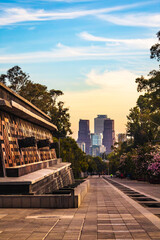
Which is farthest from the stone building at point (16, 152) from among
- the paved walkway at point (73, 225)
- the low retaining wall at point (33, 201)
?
the paved walkway at point (73, 225)

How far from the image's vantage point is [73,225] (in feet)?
45.3

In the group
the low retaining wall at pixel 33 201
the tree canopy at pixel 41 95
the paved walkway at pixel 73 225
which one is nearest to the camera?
the paved walkway at pixel 73 225

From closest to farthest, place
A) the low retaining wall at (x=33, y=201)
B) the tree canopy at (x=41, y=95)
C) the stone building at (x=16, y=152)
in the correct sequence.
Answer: the low retaining wall at (x=33, y=201) < the stone building at (x=16, y=152) < the tree canopy at (x=41, y=95)

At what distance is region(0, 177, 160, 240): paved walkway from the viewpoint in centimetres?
1174

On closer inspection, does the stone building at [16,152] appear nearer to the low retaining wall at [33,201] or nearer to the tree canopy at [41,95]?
the low retaining wall at [33,201]

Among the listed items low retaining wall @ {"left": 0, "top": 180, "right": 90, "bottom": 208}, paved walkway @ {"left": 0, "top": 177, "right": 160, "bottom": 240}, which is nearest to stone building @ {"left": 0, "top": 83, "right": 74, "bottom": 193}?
low retaining wall @ {"left": 0, "top": 180, "right": 90, "bottom": 208}

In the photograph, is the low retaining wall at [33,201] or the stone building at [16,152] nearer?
the low retaining wall at [33,201]

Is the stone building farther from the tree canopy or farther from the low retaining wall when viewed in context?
the tree canopy

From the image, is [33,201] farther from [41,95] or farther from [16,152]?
[41,95]

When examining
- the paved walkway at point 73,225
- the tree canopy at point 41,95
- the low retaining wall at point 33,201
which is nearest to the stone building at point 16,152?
the low retaining wall at point 33,201

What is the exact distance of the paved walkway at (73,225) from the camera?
38.5 ft

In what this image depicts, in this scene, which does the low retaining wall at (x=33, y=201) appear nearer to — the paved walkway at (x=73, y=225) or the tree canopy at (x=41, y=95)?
the paved walkway at (x=73, y=225)

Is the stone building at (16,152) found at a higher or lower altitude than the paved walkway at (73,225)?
higher

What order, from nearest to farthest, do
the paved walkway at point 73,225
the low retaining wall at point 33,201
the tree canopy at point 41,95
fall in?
the paved walkway at point 73,225
the low retaining wall at point 33,201
the tree canopy at point 41,95
